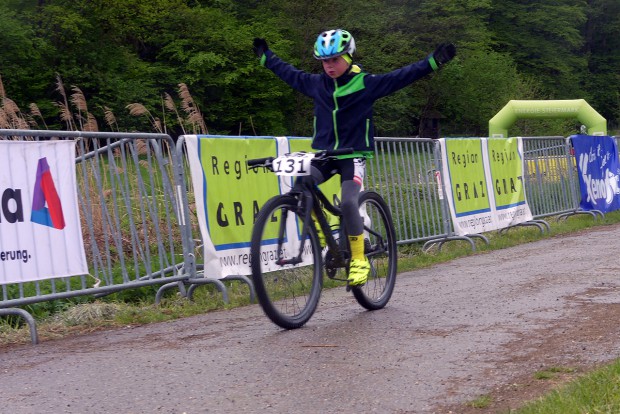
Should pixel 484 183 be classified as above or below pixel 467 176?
below

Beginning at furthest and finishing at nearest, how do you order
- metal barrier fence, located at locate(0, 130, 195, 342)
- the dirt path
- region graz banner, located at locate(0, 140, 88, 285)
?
metal barrier fence, located at locate(0, 130, 195, 342)
region graz banner, located at locate(0, 140, 88, 285)
the dirt path

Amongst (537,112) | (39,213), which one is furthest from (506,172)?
(537,112)

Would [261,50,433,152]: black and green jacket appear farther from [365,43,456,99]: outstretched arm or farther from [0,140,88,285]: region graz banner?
[0,140,88,285]: region graz banner

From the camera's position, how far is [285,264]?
712 centimetres

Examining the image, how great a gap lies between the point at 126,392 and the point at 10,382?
32.5 inches

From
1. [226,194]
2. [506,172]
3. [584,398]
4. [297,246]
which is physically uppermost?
[506,172]

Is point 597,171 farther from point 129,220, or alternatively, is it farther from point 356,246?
point 356,246

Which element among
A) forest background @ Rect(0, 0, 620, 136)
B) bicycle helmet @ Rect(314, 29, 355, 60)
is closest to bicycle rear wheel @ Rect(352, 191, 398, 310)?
bicycle helmet @ Rect(314, 29, 355, 60)

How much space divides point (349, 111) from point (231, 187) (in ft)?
8.10

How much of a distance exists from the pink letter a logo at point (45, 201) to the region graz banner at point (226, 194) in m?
1.40

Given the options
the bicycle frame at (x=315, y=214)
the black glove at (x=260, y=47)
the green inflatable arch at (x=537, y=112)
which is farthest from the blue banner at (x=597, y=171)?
the bicycle frame at (x=315, y=214)

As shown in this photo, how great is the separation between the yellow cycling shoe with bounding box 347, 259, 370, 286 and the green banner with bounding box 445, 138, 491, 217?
7.26m

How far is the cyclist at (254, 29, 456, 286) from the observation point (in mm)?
7293

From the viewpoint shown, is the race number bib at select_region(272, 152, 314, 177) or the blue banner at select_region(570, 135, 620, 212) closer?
the race number bib at select_region(272, 152, 314, 177)
